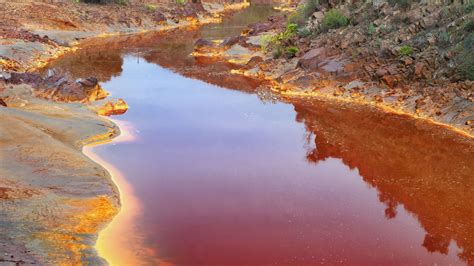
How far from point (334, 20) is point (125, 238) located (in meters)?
28.3

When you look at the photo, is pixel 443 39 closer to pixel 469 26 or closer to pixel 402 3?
pixel 469 26

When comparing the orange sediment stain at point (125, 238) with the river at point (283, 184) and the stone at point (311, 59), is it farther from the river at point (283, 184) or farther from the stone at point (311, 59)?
the stone at point (311, 59)

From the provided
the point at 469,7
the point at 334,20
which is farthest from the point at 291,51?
the point at 469,7

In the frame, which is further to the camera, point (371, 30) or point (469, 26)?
point (371, 30)

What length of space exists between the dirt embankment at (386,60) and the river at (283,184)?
5.90 ft

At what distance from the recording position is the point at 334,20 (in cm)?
3834

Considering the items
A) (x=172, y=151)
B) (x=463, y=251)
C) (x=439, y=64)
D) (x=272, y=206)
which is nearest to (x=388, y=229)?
(x=463, y=251)

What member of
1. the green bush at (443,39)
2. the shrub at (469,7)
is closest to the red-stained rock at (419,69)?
the green bush at (443,39)

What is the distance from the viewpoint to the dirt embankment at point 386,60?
2662 centimetres

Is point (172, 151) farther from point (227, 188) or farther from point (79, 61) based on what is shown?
point (79, 61)

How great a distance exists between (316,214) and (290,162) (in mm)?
4548

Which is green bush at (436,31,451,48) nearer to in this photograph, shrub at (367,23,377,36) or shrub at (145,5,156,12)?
shrub at (367,23,377,36)

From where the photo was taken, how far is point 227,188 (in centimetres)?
1712

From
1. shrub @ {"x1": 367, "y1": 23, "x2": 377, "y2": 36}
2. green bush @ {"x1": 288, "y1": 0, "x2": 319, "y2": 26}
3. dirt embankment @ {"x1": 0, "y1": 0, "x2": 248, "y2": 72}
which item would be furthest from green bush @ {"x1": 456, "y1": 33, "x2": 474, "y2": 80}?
dirt embankment @ {"x1": 0, "y1": 0, "x2": 248, "y2": 72}
